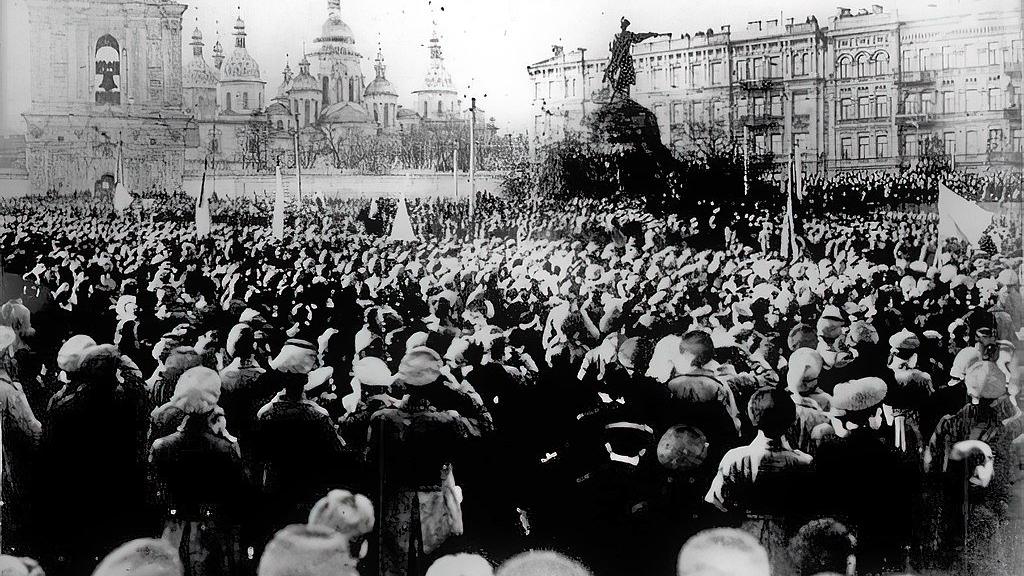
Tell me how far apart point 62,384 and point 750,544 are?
2853mm

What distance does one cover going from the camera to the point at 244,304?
3.85 m

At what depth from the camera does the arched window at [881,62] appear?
12.3 ft

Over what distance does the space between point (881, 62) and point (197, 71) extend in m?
2.81

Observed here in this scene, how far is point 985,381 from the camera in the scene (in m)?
3.77

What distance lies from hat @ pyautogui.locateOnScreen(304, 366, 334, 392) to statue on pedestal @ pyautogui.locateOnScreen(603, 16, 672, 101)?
1.65 metres

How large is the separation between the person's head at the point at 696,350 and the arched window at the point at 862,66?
125 centimetres

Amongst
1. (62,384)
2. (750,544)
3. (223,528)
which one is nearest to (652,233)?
(750,544)

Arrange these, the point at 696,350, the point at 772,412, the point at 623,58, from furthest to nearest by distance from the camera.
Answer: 1. the point at 623,58
2. the point at 696,350
3. the point at 772,412

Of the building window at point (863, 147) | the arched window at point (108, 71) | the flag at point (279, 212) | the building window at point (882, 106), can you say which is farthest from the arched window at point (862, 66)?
the arched window at point (108, 71)

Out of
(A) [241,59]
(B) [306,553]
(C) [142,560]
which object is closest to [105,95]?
(A) [241,59]

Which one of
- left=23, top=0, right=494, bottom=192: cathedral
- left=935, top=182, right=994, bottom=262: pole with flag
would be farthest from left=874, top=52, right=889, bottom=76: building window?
left=23, top=0, right=494, bottom=192: cathedral

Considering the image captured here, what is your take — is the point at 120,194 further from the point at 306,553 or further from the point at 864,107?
the point at 864,107

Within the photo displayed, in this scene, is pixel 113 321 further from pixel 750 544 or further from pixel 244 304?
pixel 750 544

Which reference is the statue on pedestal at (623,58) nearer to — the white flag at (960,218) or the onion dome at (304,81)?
the onion dome at (304,81)
